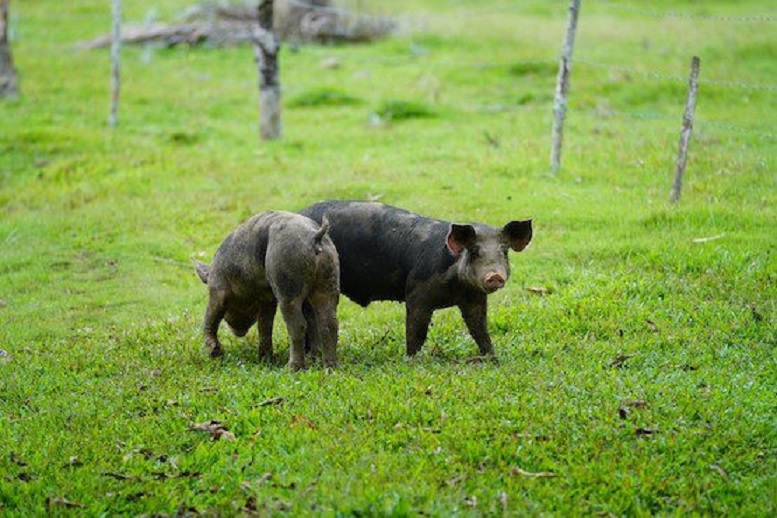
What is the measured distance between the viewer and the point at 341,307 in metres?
12.3

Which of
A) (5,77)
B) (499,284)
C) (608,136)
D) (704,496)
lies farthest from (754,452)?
(5,77)

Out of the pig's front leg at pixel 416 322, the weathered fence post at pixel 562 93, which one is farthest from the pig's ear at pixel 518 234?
the weathered fence post at pixel 562 93

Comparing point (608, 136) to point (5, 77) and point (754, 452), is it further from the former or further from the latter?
point (5, 77)

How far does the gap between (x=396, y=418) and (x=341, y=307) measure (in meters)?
4.50

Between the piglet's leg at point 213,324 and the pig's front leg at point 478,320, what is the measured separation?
2.20 metres

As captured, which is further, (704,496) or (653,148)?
(653,148)

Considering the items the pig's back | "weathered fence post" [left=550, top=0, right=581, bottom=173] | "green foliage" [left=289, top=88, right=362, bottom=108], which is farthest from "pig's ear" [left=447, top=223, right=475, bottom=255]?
"green foliage" [left=289, top=88, right=362, bottom=108]

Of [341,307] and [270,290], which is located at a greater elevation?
[270,290]

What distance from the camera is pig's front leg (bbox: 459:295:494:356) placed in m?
9.38

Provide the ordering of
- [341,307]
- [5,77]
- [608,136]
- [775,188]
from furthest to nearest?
1. [5,77]
2. [608,136]
3. [775,188]
4. [341,307]

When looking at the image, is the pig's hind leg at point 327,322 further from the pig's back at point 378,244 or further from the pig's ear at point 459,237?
the pig's ear at point 459,237

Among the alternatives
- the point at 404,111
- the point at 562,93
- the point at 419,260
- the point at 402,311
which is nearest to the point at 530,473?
the point at 419,260

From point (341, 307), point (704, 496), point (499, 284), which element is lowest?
point (341, 307)

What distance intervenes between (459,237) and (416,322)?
38.4 inches
